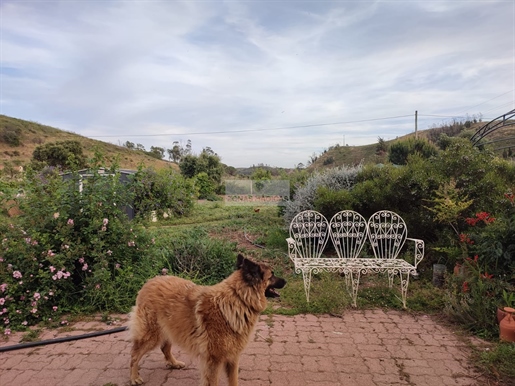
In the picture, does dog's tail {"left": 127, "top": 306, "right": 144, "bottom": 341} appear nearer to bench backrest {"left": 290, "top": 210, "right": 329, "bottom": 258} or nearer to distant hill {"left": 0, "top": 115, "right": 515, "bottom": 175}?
bench backrest {"left": 290, "top": 210, "right": 329, "bottom": 258}

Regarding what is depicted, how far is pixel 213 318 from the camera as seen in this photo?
2.43m

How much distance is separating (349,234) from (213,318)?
3668 mm

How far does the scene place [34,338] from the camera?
3541 millimetres

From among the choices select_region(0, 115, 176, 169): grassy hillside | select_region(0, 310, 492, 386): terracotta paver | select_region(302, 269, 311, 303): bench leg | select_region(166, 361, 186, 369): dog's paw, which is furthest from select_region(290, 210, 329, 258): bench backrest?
select_region(0, 115, 176, 169): grassy hillside

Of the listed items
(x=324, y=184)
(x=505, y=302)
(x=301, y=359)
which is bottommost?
(x=301, y=359)

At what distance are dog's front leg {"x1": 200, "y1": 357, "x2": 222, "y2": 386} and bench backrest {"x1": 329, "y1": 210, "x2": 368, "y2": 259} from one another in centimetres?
344

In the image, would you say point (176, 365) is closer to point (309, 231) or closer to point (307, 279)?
point (307, 279)

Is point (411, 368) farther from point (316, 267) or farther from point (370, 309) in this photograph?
point (316, 267)

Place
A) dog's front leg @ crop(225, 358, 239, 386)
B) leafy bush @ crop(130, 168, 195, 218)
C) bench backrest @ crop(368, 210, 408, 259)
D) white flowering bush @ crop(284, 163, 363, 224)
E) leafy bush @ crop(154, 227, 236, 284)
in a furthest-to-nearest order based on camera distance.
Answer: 1. white flowering bush @ crop(284, 163, 363, 224)
2. bench backrest @ crop(368, 210, 408, 259)
3. leafy bush @ crop(154, 227, 236, 284)
4. leafy bush @ crop(130, 168, 195, 218)
5. dog's front leg @ crop(225, 358, 239, 386)

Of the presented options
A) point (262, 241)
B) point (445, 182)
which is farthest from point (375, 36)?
point (262, 241)

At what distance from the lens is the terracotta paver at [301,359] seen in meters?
2.80

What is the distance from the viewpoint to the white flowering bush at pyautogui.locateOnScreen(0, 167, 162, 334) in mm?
3951

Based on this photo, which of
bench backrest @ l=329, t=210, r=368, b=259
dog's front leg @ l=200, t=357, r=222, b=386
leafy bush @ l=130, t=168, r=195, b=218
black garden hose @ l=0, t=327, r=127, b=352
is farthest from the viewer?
bench backrest @ l=329, t=210, r=368, b=259

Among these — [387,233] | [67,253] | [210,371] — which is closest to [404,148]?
[387,233]
